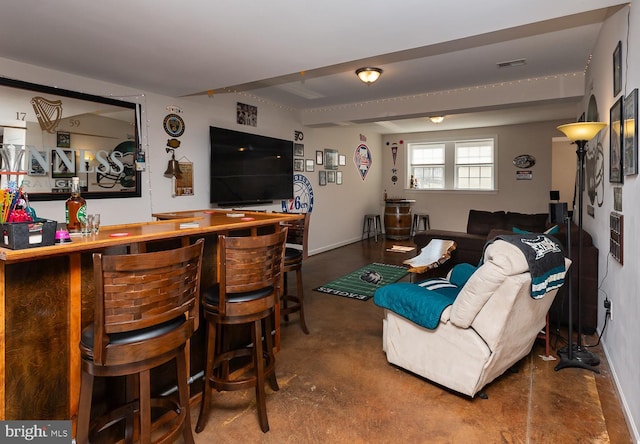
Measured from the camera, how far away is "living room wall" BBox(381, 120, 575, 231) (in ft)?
25.0

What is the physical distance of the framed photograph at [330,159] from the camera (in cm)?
703

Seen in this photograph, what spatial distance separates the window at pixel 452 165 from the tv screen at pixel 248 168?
4163 mm

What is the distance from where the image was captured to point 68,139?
11.3 ft

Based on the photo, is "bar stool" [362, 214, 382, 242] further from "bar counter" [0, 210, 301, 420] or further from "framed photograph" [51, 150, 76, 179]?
"bar counter" [0, 210, 301, 420]

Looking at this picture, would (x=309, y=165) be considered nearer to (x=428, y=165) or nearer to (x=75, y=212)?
(x=428, y=165)

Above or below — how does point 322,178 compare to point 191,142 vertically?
below

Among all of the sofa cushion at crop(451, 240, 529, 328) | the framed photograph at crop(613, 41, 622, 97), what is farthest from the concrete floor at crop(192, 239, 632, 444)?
the framed photograph at crop(613, 41, 622, 97)

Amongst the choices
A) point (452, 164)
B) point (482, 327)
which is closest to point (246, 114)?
point (482, 327)

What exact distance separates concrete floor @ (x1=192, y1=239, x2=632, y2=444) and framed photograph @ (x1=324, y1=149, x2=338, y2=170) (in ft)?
15.0

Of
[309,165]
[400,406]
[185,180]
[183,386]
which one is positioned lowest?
[400,406]

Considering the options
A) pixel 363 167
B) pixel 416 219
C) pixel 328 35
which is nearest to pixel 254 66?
pixel 328 35

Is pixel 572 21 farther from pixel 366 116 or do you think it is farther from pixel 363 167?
pixel 363 167

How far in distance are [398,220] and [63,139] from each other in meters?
6.17

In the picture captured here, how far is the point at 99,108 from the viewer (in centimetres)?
371
